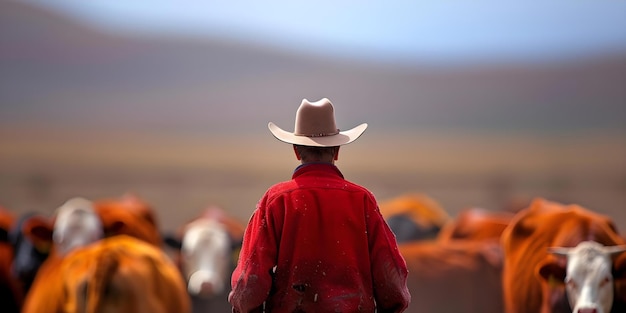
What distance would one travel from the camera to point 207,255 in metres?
8.28

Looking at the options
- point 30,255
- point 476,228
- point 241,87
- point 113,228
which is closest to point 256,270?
point 113,228

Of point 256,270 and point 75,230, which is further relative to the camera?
point 75,230

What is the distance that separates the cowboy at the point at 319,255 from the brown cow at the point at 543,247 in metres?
2.11

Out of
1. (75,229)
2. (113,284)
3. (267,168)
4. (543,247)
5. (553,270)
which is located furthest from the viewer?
(267,168)

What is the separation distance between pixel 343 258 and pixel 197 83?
117 feet

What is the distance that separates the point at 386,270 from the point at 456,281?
437 cm

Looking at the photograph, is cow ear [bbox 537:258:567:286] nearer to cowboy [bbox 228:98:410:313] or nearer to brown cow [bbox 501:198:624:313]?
brown cow [bbox 501:198:624:313]

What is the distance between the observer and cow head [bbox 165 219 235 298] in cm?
810

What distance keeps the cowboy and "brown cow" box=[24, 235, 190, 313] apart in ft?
7.03

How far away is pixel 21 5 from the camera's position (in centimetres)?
4144

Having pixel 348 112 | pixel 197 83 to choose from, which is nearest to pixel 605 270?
pixel 348 112

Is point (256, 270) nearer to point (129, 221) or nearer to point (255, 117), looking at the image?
point (129, 221)

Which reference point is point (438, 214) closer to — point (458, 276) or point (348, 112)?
point (458, 276)

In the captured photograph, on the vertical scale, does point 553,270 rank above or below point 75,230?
above
